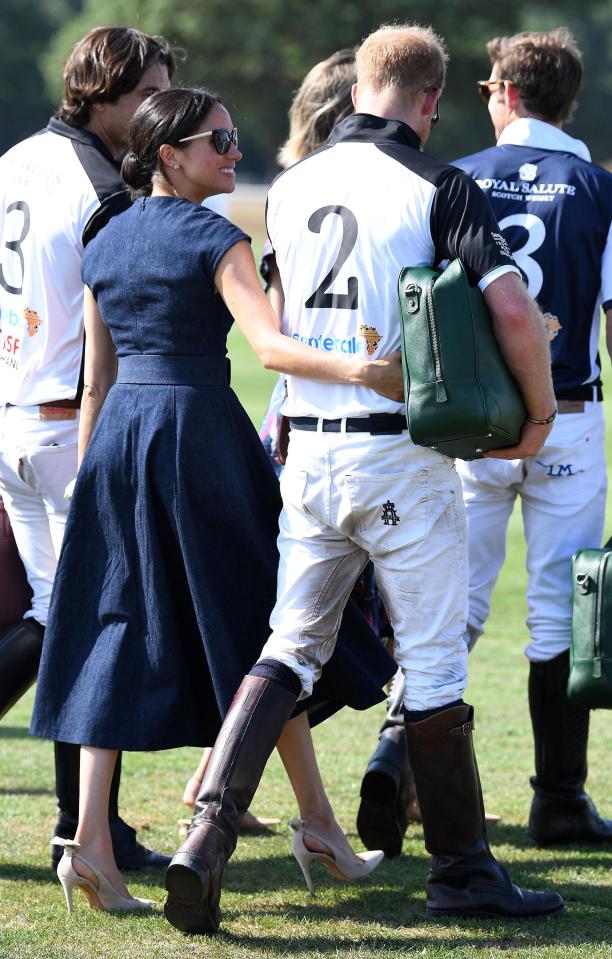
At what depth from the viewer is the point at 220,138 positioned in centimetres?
406

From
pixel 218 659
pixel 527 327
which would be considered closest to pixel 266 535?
pixel 218 659

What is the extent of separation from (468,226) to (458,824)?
63.3 inches

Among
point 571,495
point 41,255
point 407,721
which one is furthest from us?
point 571,495

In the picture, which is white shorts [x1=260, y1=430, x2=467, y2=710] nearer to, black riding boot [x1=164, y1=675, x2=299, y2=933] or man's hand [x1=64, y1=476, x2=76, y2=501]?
black riding boot [x1=164, y1=675, x2=299, y2=933]

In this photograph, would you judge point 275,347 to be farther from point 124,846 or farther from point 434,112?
point 124,846

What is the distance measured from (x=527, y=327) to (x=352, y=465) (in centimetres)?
58

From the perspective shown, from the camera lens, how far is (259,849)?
4.78 m

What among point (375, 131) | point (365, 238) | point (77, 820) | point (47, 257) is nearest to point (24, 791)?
point (77, 820)

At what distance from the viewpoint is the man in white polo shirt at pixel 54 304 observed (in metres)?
4.55

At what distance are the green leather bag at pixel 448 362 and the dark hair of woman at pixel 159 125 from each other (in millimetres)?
836

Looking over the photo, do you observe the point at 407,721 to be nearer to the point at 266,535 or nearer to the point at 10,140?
the point at 266,535

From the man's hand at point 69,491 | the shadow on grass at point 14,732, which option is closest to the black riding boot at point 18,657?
the man's hand at point 69,491

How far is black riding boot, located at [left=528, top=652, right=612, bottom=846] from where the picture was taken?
15.9ft

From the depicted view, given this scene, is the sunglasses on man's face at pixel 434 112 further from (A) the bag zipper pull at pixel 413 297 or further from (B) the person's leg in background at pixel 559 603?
(B) the person's leg in background at pixel 559 603
